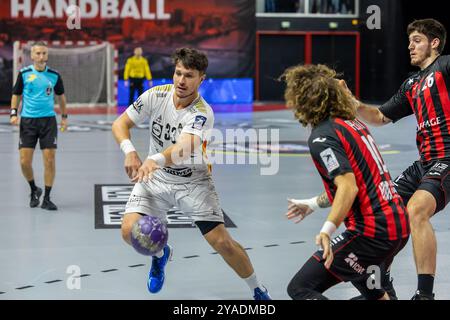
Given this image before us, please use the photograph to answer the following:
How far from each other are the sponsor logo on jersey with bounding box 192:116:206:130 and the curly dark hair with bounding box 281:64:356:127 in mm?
1485

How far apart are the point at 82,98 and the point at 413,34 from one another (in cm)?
2330

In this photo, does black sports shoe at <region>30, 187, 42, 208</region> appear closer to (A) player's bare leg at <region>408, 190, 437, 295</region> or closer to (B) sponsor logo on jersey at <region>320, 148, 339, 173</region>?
(A) player's bare leg at <region>408, 190, 437, 295</region>

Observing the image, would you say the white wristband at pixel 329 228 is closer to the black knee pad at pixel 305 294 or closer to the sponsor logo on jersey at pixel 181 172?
the black knee pad at pixel 305 294

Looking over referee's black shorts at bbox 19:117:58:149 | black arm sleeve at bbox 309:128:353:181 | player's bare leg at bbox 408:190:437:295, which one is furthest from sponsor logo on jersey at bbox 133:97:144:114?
referee's black shorts at bbox 19:117:58:149

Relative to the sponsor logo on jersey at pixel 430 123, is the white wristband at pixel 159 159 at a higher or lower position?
lower

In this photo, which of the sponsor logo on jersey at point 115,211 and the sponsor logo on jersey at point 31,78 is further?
the sponsor logo on jersey at point 31,78

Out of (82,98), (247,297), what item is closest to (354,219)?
(247,297)

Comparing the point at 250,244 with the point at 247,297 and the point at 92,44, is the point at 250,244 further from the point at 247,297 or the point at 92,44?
the point at 92,44

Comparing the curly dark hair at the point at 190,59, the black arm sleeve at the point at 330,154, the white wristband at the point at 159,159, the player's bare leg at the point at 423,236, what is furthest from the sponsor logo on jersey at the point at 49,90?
the black arm sleeve at the point at 330,154

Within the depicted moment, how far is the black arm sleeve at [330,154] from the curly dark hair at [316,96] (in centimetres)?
14

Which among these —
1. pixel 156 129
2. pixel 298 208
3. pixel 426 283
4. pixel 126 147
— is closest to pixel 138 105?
pixel 156 129

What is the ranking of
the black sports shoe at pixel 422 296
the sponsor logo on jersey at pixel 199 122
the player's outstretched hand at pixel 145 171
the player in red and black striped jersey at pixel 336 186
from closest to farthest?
the player in red and black striped jersey at pixel 336 186 → the player's outstretched hand at pixel 145 171 → the black sports shoe at pixel 422 296 → the sponsor logo on jersey at pixel 199 122

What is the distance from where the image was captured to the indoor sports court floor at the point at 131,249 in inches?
299

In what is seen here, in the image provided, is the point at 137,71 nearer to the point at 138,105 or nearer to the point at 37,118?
the point at 37,118
